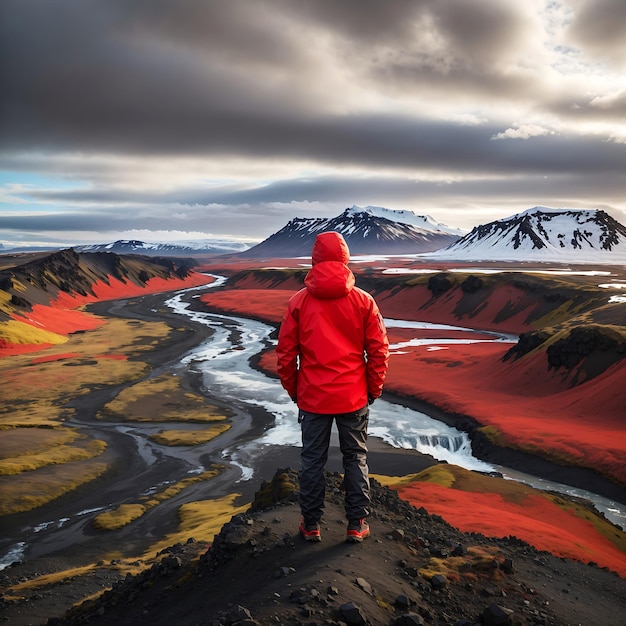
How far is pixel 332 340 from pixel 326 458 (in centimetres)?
174

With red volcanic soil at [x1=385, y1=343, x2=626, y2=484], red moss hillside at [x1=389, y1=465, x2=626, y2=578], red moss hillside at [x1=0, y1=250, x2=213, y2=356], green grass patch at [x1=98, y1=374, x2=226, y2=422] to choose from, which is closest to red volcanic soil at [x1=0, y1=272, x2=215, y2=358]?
red moss hillside at [x1=0, y1=250, x2=213, y2=356]

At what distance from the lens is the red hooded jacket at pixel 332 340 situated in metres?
7.12

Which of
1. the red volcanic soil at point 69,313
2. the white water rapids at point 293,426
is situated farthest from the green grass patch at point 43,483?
the red volcanic soil at point 69,313

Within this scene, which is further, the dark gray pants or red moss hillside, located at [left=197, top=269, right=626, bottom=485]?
red moss hillside, located at [left=197, top=269, right=626, bottom=485]

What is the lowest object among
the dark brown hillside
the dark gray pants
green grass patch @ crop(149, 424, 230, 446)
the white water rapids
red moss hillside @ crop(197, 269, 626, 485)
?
the white water rapids

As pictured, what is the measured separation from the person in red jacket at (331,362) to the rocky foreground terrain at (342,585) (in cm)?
79

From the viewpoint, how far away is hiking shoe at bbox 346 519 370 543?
7516 mm

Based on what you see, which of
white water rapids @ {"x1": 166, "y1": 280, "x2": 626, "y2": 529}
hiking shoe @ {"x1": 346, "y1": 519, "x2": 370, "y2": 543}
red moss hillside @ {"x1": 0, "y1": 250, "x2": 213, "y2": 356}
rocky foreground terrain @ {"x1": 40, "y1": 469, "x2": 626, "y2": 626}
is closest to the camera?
rocky foreground terrain @ {"x1": 40, "y1": 469, "x2": 626, "y2": 626}

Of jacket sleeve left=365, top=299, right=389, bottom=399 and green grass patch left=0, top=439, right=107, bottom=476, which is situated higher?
jacket sleeve left=365, top=299, right=389, bottom=399

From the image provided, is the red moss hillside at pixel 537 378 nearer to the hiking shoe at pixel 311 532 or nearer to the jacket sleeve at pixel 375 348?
the hiking shoe at pixel 311 532

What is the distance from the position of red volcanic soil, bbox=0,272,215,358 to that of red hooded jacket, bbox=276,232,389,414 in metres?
61.5

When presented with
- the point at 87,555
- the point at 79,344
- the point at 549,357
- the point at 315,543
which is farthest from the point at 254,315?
the point at 315,543

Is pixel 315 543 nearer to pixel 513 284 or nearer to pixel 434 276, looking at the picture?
pixel 513 284

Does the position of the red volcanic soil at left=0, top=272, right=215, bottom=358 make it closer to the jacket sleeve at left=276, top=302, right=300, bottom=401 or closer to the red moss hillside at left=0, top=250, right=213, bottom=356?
the red moss hillside at left=0, top=250, right=213, bottom=356
